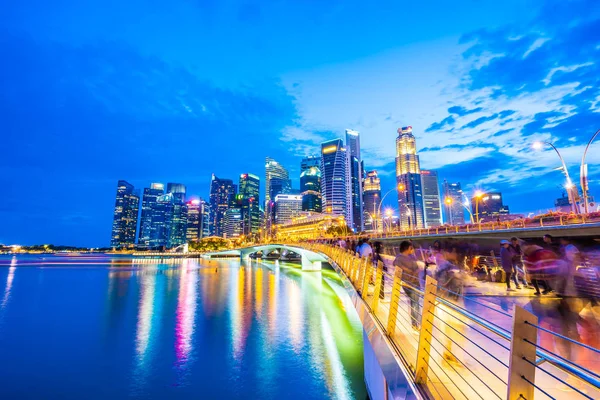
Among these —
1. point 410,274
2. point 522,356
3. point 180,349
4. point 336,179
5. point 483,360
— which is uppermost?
point 336,179

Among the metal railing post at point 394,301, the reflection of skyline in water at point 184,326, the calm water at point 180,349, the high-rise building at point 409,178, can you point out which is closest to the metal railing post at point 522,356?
the metal railing post at point 394,301

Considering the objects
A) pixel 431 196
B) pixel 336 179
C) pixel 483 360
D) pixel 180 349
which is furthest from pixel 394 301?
pixel 431 196

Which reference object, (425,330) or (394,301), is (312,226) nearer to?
(394,301)

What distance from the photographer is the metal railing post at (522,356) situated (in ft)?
6.72

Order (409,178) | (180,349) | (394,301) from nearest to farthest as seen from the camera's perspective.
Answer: (394,301)
(180,349)
(409,178)

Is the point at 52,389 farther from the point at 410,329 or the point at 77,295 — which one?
the point at 77,295

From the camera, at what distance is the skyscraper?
599ft

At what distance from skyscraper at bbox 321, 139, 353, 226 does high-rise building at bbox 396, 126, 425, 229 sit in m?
30.2

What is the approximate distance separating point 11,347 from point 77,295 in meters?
18.8

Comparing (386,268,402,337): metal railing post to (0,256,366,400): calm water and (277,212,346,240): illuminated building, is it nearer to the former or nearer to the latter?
(0,256,366,400): calm water

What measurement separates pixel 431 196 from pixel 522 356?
206174 millimetres

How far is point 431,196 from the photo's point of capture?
194 m

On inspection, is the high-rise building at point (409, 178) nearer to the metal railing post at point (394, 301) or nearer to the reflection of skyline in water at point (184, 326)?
the reflection of skyline in water at point (184, 326)

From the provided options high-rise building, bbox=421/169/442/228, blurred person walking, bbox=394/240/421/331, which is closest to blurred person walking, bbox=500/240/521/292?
blurred person walking, bbox=394/240/421/331
